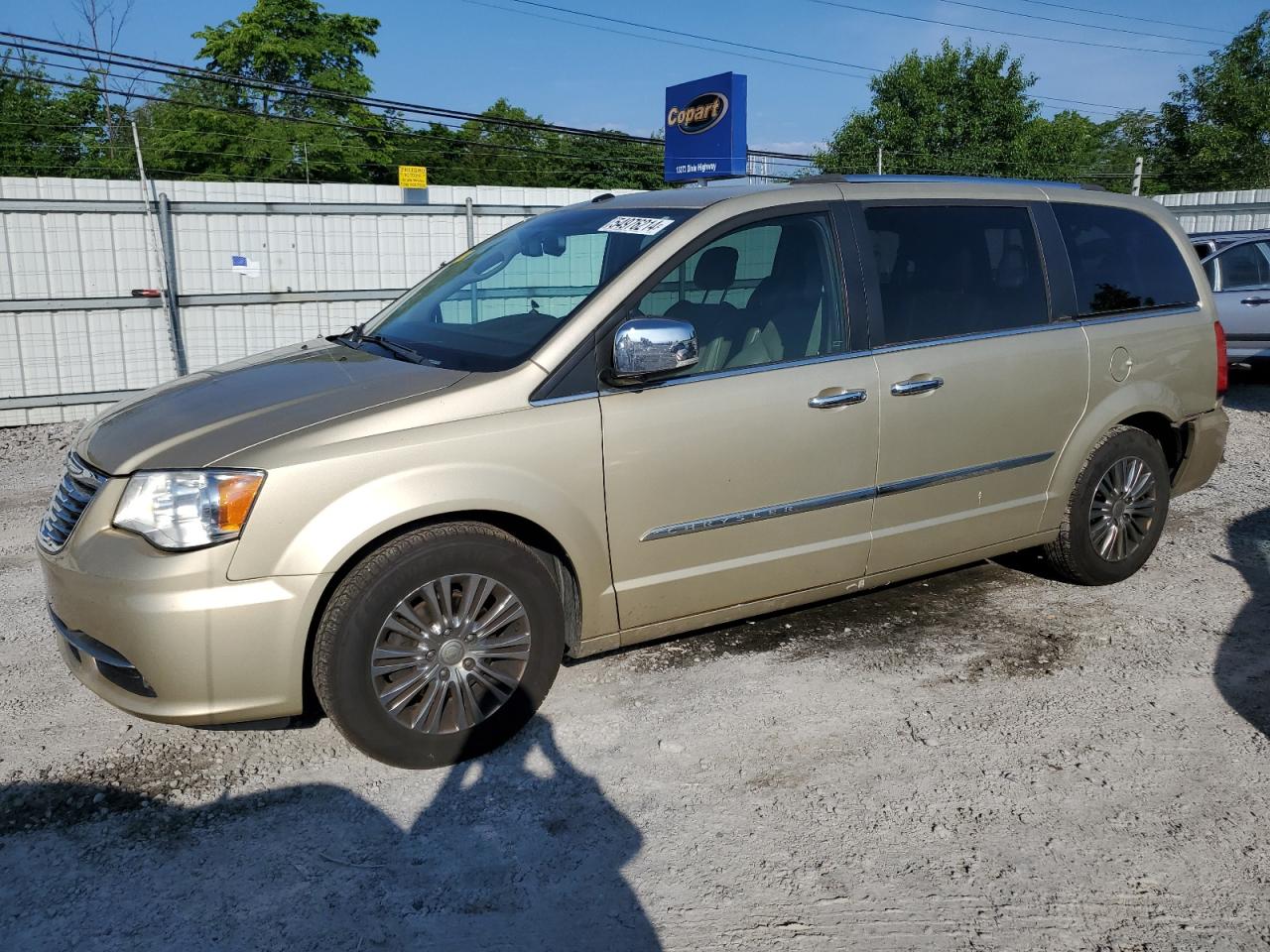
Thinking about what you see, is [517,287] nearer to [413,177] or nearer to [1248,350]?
[1248,350]

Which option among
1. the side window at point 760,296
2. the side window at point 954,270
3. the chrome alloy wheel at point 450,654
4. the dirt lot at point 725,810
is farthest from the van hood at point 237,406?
the side window at point 954,270

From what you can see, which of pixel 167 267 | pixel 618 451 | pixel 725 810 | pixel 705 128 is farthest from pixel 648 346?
pixel 705 128

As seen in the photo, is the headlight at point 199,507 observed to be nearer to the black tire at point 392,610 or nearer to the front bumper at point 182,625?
the front bumper at point 182,625

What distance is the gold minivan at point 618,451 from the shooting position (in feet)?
10.1

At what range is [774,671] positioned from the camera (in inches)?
164

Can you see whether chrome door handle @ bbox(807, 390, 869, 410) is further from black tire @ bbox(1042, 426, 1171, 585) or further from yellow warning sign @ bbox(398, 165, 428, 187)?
yellow warning sign @ bbox(398, 165, 428, 187)

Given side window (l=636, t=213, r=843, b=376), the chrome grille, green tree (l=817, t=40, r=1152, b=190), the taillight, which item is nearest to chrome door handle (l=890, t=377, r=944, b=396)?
side window (l=636, t=213, r=843, b=376)

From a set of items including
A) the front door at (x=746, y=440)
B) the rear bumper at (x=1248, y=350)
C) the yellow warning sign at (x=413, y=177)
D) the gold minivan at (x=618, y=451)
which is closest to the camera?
the gold minivan at (x=618, y=451)

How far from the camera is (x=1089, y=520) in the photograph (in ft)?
15.9

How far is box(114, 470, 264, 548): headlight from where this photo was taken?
2.98 meters

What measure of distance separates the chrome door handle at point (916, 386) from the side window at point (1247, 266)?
329 inches

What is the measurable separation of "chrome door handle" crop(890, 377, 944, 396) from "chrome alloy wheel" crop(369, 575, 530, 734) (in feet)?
5.63

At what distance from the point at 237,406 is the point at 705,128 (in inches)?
630

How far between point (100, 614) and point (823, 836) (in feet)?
7.34
